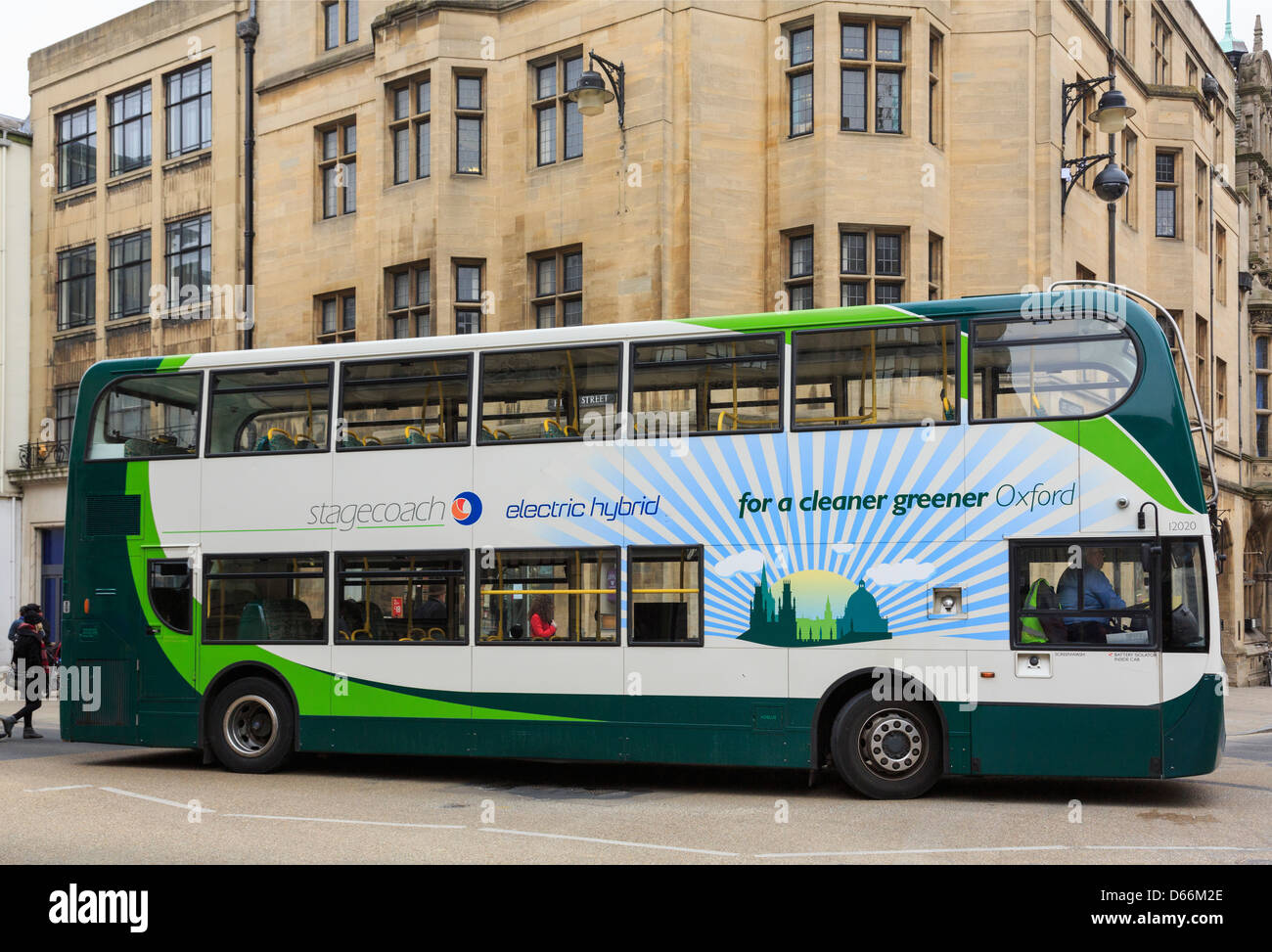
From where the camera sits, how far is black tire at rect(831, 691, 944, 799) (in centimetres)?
1182

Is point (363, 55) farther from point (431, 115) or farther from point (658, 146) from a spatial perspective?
point (658, 146)

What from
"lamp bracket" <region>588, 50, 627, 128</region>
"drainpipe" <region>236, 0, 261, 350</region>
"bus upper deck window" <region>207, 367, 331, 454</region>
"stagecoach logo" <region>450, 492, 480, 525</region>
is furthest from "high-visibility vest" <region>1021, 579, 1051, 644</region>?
"drainpipe" <region>236, 0, 261, 350</region>

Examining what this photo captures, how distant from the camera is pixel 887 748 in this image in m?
11.9

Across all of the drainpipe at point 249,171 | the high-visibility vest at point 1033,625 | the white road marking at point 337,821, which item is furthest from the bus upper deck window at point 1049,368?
the drainpipe at point 249,171

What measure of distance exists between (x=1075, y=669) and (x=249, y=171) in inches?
842

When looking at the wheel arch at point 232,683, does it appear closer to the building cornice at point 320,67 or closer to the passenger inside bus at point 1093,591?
the passenger inside bus at point 1093,591

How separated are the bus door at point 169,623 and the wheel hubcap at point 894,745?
682 cm

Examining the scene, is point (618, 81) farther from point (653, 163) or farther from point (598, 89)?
point (598, 89)

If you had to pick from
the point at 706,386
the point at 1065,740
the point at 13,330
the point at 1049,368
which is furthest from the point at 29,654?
the point at 13,330

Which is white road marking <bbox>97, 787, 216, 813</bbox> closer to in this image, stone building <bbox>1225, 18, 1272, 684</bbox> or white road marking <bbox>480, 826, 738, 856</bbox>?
white road marking <bbox>480, 826, 738, 856</bbox>

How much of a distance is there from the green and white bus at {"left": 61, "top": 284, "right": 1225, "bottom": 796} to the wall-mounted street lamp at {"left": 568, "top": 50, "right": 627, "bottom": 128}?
7423 millimetres

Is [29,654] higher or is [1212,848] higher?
[29,654]

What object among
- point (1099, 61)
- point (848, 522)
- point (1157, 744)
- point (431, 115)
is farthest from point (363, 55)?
point (1157, 744)

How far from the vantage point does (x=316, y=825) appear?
10.4m
